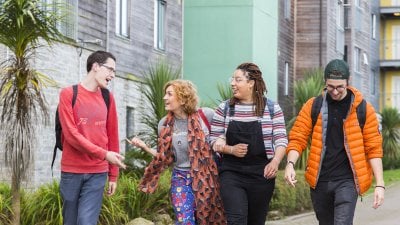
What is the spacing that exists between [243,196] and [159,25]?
15.1m

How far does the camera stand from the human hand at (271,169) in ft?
28.5

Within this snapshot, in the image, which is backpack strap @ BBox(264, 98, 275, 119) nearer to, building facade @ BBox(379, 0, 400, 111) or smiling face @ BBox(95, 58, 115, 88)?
smiling face @ BBox(95, 58, 115, 88)

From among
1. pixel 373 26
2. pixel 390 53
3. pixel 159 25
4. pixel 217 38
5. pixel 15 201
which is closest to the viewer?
pixel 15 201

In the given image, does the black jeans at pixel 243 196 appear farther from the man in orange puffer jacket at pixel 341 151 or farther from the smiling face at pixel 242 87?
the smiling face at pixel 242 87

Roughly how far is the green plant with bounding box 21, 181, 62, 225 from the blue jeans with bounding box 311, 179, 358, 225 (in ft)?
12.5

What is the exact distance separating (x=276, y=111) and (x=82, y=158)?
72.1 inches

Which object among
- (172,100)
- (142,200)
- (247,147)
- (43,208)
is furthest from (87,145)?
(142,200)

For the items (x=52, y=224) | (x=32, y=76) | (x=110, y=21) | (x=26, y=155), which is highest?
(x=110, y=21)

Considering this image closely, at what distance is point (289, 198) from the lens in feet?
57.3

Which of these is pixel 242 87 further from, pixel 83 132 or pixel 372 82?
pixel 372 82

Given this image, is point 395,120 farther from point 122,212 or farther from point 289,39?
point 122,212

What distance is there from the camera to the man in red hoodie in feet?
26.5

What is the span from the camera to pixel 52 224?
11477mm

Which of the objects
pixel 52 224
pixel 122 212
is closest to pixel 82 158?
pixel 52 224
